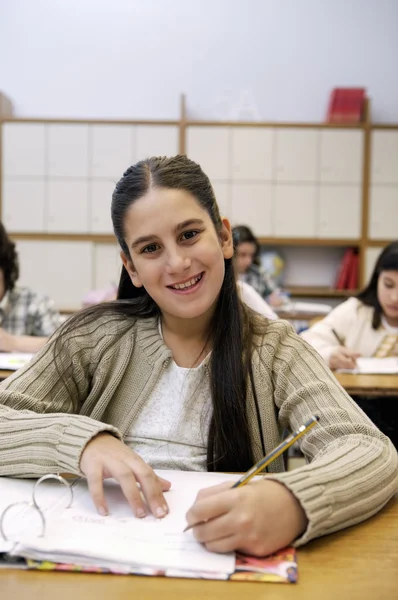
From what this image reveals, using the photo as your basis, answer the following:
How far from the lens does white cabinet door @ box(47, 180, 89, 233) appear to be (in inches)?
208

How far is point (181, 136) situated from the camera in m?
5.17

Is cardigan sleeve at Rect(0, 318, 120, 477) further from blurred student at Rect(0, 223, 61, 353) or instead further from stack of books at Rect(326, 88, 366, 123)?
stack of books at Rect(326, 88, 366, 123)

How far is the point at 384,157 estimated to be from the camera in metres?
5.12

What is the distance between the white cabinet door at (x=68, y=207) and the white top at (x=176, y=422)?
4.21 m

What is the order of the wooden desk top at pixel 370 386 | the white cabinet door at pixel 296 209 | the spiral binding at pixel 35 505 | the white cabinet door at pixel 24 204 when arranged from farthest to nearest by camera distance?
the white cabinet door at pixel 24 204, the white cabinet door at pixel 296 209, the wooden desk top at pixel 370 386, the spiral binding at pixel 35 505

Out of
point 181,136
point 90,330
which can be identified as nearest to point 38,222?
point 181,136

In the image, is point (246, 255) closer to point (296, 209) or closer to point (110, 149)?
point (296, 209)

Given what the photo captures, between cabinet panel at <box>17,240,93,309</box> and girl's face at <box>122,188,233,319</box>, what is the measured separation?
4.17 m

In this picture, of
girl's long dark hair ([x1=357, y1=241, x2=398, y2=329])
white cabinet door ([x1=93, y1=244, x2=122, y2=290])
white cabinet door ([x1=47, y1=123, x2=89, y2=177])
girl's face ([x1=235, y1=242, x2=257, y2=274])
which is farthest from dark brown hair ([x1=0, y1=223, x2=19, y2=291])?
white cabinet door ([x1=47, y1=123, x2=89, y2=177])

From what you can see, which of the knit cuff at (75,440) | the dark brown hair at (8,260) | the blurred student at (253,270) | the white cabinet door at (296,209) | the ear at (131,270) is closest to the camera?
the knit cuff at (75,440)

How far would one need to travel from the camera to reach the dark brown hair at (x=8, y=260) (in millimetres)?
2538

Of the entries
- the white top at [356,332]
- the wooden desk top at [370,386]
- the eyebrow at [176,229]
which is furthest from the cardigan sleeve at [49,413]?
the white top at [356,332]

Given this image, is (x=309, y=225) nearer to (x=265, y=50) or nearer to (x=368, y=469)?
(x=265, y=50)

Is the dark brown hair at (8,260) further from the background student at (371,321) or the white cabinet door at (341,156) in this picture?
the white cabinet door at (341,156)
